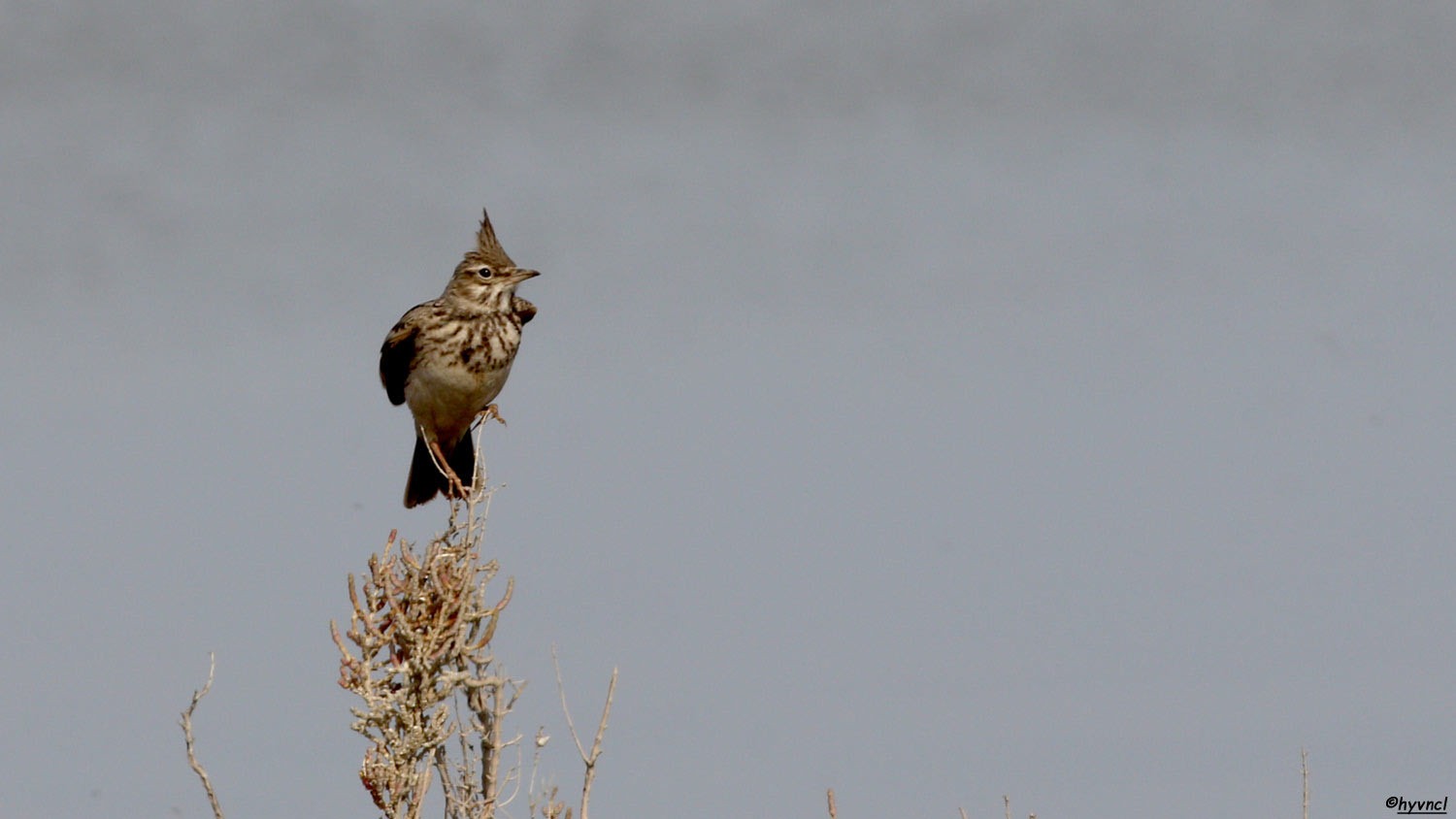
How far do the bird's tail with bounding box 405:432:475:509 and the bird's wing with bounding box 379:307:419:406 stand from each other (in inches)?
18.2

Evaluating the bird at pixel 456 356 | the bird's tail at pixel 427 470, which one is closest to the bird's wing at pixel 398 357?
the bird at pixel 456 356

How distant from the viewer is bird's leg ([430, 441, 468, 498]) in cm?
881

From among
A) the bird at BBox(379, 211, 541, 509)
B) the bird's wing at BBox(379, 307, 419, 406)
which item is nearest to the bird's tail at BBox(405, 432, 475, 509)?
the bird at BBox(379, 211, 541, 509)

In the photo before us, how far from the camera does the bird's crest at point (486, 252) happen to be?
39.8ft

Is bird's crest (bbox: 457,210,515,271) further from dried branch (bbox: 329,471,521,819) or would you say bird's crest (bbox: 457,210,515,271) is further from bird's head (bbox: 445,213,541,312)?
dried branch (bbox: 329,471,521,819)

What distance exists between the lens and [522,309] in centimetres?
1231

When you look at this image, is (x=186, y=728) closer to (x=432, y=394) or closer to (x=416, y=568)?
(x=416, y=568)

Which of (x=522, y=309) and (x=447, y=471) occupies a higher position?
(x=522, y=309)

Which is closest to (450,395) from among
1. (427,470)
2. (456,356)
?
(456,356)

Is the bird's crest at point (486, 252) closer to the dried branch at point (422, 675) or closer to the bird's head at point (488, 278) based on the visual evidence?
the bird's head at point (488, 278)

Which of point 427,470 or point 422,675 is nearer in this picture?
point 422,675

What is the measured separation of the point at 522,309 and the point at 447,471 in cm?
305

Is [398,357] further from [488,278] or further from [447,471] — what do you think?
[447,471]

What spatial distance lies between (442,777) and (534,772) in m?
0.48
